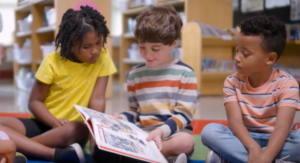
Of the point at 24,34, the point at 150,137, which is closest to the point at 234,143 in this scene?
the point at 150,137

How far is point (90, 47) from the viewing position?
1250mm

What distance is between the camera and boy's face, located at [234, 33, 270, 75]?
A: 1042mm

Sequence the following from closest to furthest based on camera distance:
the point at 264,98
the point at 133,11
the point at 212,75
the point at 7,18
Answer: the point at 264,98 < the point at 212,75 < the point at 133,11 < the point at 7,18

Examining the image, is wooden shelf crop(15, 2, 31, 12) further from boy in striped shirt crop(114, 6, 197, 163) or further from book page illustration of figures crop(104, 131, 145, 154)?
book page illustration of figures crop(104, 131, 145, 154)

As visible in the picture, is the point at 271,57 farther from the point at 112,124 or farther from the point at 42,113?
the point at 42,113

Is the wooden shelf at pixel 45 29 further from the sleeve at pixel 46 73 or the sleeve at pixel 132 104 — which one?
the sleeve at pixel 132 104

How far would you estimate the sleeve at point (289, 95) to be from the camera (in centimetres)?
101

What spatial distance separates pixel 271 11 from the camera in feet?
13.0

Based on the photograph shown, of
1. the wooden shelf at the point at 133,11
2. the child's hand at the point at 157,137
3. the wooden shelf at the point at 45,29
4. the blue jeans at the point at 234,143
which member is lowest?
the blue jeans at the point at 234,143

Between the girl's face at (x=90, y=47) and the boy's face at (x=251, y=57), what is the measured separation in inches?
20.2

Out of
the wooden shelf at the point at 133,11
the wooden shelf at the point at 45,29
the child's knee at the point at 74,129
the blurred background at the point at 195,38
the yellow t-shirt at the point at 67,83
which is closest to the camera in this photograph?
the child's knee at the point at 74,129

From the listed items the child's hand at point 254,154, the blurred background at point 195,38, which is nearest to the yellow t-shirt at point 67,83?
the child's hand at point 254,154

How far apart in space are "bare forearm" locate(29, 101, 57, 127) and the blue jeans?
21.9 inches

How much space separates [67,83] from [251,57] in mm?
689
